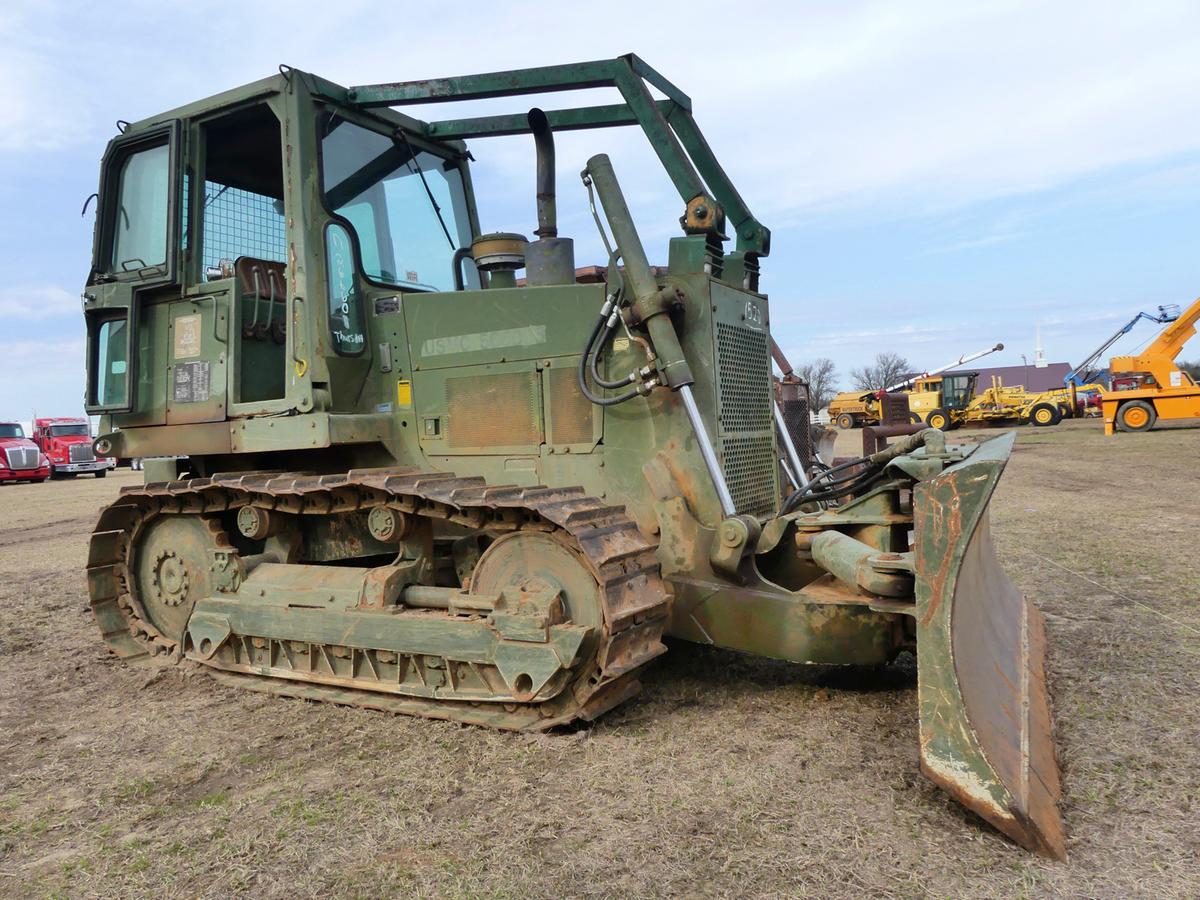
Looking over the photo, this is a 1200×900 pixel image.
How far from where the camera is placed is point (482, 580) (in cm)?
425

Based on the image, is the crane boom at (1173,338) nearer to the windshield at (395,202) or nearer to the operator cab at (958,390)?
the operator cab at (958,390)

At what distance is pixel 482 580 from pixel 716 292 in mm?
1961

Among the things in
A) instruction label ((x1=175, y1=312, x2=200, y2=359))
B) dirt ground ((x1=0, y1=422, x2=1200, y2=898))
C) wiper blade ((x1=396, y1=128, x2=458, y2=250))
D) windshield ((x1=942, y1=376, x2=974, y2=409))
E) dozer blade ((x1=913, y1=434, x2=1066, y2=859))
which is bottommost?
dirt ground ((x1=0, y1=422, x2=1200, y2=898))

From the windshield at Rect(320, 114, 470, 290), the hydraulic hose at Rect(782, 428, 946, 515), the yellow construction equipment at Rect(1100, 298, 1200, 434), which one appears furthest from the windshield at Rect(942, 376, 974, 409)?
the windshield at Rect(320, 114, 470, 290)

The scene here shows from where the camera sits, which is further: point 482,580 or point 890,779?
point 482,580

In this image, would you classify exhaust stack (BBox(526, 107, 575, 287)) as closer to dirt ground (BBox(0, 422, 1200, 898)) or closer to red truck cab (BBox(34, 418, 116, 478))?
dirt ground (BBox(0, 422, 1200, 898))

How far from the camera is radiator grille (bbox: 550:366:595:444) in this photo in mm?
4746

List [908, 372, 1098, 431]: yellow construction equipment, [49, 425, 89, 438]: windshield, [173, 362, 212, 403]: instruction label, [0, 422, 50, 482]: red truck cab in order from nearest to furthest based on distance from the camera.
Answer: [173, 362, 212, 403]: instruction label
[0, 422, 50, 482]: red truck cab
[49, 425, 89, 438]: windshield
[908, 372, 1098, 431]: yellow construction equipment

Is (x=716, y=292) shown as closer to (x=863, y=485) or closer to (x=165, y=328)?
(x=863, y=485)

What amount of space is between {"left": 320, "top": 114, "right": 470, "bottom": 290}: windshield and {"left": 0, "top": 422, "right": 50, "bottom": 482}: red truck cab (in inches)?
1163

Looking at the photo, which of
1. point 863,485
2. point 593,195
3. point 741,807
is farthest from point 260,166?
point 741,807

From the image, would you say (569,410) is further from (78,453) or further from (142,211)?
(78,453)

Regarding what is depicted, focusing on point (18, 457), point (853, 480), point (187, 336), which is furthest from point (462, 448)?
point (18, 457)

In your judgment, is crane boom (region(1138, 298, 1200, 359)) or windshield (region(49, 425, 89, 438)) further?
windshield (region(49, 425, 89, 438))
